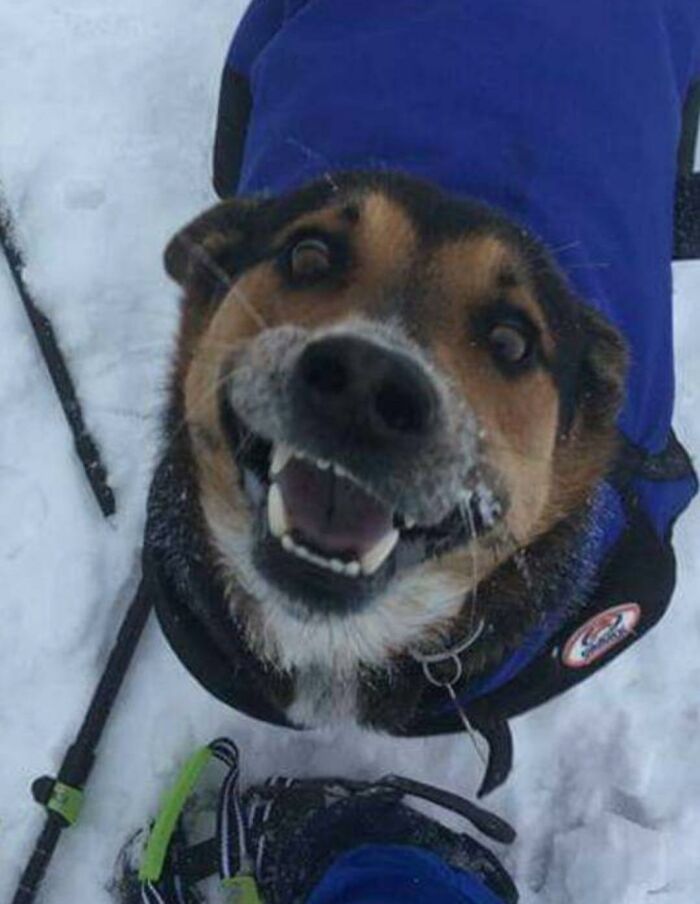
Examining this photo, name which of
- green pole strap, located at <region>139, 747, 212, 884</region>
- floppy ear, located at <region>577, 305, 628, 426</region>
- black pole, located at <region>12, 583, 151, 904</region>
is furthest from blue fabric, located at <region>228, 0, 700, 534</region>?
green pole strap, located at <region>139, 747, 212, 884</region>

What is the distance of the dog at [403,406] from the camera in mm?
2365

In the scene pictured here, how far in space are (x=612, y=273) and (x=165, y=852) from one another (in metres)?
1.90

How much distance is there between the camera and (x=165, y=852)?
11.4 feet

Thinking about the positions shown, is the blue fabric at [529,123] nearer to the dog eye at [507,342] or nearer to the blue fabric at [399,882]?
the dog eye at [507,342]

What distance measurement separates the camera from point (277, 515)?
97.0 inches

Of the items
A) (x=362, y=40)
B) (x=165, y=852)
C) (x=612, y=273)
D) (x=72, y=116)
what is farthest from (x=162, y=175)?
(x=165, y=852)

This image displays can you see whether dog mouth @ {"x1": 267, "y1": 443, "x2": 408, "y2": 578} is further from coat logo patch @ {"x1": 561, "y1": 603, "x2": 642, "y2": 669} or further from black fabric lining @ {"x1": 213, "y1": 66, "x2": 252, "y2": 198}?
black fabric lining @ {"x1": 213, "y1": 66, "x2": 252, "y2": 198}

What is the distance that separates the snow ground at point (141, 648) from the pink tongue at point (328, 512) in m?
1.27

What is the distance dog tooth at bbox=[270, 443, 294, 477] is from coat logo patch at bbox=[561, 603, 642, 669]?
3.24 ft

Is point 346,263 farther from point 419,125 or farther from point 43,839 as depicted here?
point 43,839

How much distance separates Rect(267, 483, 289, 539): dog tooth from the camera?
2457 millimetres

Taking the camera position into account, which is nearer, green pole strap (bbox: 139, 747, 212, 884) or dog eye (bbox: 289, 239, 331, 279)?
dog eye (bbox: 289, 239, 331, 279)

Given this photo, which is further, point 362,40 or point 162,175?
point 162,175

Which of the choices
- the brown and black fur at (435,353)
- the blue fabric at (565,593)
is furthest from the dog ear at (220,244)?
the blue fabric at (565,593)
